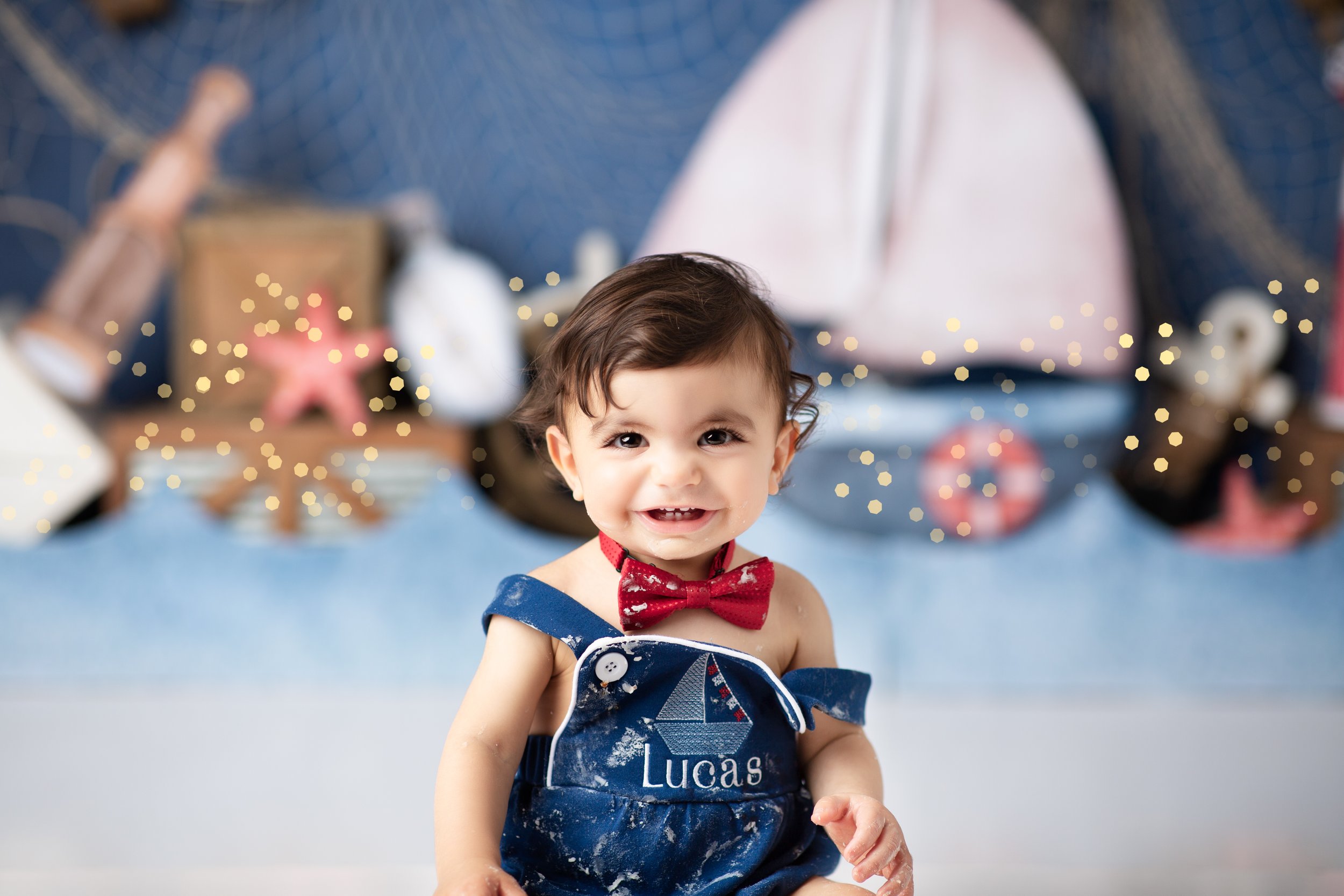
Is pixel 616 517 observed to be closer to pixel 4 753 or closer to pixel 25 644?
pixel 4 753

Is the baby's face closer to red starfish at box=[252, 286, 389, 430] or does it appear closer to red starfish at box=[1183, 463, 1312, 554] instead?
red starfish at box=[252, 286, 389, 430]

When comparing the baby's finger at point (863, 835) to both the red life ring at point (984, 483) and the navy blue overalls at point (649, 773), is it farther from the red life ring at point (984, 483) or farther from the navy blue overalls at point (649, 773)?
the red life ring at point (984, 483)

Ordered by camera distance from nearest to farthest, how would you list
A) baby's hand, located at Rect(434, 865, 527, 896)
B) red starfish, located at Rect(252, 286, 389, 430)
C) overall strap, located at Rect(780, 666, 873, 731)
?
baby's hand, located at Rect(434, 865, 527, 896) → overall strap, located at Rect(780, 666, 873, 731) → red starfish, located at Rect(252, 286, 389, 430)

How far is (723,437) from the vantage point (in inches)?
25.6

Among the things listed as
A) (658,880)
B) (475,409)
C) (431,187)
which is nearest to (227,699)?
(475,409)

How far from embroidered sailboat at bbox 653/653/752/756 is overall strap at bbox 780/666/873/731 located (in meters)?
0.04

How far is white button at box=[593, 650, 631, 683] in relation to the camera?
2.09 feet

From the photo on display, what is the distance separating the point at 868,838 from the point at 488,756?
21cm

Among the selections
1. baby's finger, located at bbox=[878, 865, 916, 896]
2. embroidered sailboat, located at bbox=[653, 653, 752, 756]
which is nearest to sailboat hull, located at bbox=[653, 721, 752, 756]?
embroidered sailboat, located at bbox=[653, 653, 752, 756]

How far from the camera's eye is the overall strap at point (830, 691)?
2.21ft

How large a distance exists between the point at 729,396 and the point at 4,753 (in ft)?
4.22

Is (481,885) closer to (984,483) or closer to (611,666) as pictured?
(611,666)

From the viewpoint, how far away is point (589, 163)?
76.9 inches

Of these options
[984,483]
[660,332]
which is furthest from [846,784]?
[984,483]
